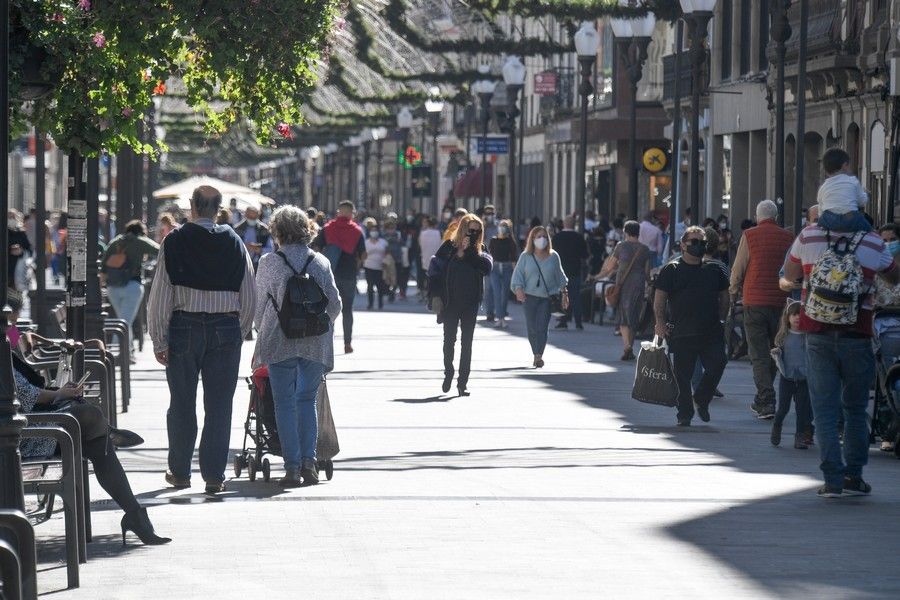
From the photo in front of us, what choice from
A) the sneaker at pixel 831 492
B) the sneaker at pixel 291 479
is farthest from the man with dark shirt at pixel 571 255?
the sneaker at pixel 831 492

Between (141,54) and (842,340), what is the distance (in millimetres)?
4467

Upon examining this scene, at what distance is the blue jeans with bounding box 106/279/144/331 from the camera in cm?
2308

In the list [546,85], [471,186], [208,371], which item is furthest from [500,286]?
[471,186]

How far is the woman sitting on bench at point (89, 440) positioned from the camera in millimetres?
8961

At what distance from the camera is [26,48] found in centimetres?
1059

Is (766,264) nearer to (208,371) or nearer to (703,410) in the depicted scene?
(703,410)

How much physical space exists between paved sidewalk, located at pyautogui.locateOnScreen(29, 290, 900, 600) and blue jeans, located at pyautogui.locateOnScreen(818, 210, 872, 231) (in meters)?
1.56

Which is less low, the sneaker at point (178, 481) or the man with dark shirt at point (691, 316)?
the man with dark shirt at point (691, 316)

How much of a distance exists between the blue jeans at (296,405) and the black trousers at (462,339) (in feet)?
21.7

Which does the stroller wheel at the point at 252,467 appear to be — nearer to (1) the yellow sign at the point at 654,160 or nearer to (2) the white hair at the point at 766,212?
(2) the white hair at the point at 766,212

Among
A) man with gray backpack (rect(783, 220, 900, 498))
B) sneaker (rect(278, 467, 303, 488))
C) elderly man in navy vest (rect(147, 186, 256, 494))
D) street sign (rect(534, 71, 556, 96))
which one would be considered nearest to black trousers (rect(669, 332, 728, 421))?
man with gray backpack (rect(783, 220, 900, 498))

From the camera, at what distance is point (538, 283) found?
73.8 ft

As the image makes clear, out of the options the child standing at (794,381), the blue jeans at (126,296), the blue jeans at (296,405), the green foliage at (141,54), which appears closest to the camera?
the green foliage at (141,54)

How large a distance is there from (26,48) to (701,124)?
35.6 meters
